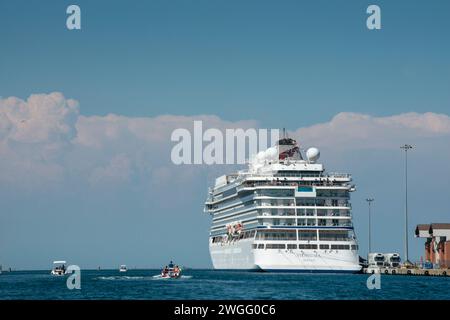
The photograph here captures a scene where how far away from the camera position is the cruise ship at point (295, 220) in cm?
11500

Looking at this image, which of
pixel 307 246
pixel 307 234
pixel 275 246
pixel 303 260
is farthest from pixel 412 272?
pixel 275 246

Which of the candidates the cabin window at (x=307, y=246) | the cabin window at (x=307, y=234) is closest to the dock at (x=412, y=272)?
the cabin window at (x=307, y=234)

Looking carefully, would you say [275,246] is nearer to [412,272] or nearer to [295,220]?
[295,220]

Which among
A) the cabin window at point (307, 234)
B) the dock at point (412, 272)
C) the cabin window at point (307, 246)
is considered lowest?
the dock at point (412, 272)

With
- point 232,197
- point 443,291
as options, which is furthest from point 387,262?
point 443,291

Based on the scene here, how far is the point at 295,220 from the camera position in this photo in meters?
119

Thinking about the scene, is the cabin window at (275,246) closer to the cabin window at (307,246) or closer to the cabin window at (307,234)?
the cabin window at (307,246)

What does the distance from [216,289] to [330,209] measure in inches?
1815

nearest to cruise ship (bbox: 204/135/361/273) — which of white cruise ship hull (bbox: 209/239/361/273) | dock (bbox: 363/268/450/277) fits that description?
white cruise ship hull (bbox: 209/239/361/273)

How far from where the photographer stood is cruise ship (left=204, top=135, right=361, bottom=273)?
11500cm

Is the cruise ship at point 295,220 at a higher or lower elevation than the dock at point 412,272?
higher

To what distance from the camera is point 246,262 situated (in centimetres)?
12188

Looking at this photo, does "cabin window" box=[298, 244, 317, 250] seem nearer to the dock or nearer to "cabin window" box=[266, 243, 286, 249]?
"cabin window" box=[266, 243, 286, 249]
